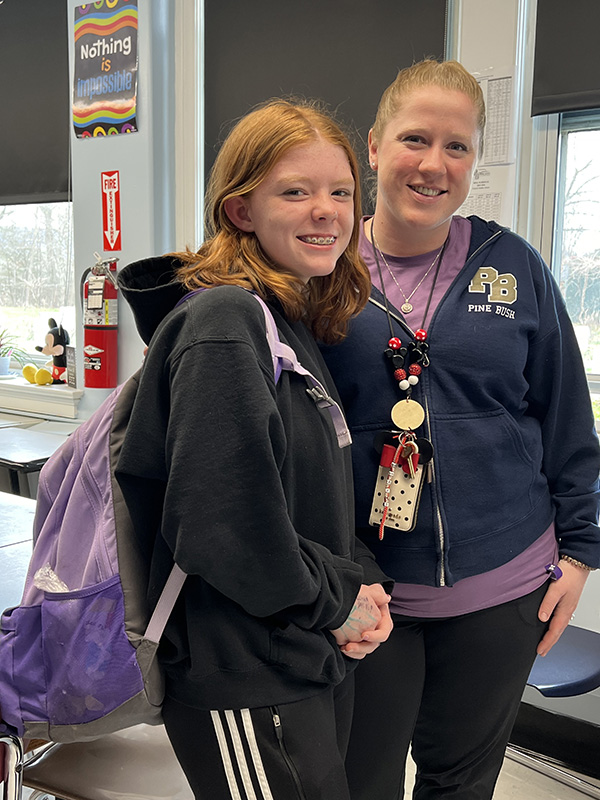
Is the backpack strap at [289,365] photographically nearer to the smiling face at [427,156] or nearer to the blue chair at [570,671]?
the smiling face at [427,156]

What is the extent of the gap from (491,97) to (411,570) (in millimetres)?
1976

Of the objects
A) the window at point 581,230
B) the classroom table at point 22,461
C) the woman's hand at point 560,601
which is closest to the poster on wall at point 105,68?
the classroom table at point 22,461

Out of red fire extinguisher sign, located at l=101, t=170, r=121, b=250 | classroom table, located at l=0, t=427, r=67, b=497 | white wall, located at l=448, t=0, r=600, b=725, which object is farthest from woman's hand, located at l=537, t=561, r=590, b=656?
red fire extinguisher sign, located at l=101, t=170, r=121, b=250

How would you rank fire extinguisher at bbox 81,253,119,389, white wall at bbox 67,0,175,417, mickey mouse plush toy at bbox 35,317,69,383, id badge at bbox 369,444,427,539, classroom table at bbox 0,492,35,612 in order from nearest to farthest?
id badge at bbox 369,444,427,539 → classroom table at bbox 0,492,35,612 → white wall at bbox 67,0,175,417 → fire extinguisher at bbox 81,253,119,389 → mickey mouse plush toy at bbox 35,317,69,383

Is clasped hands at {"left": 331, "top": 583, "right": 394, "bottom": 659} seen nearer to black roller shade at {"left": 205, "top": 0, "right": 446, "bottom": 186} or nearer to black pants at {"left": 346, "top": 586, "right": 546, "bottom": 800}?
black pants at {"left": 346, "top": 586, "right": 546, "bottom": 800}

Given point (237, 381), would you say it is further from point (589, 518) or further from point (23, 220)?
point (23, 220)

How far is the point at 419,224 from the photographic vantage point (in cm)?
115

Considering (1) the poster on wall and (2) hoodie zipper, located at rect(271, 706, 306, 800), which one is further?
(1) the poster on wall

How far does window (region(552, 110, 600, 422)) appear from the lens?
8.29ft

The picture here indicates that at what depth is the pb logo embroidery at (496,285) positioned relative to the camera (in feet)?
3.78

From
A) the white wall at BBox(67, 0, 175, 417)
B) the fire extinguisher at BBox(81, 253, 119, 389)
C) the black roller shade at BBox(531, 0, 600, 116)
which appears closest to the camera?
the black roller shade at BBox(531, 0, 600, 116)

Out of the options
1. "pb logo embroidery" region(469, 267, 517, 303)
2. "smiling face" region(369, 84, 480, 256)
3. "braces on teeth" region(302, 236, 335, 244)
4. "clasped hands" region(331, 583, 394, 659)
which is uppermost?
"smiling face" region(369, 84, 480, 256)

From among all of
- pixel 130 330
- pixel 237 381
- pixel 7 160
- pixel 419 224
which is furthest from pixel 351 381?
pixel 7 160

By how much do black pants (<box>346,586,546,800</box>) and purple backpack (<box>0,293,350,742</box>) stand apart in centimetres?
38
